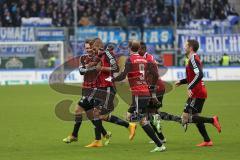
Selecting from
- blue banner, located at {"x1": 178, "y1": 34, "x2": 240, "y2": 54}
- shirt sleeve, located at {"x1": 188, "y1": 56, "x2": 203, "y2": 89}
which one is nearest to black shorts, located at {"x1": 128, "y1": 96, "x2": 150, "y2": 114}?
shirt sleeve, located at {"x1": 188, "y1": 56, "x2": 203, "y2": 89}

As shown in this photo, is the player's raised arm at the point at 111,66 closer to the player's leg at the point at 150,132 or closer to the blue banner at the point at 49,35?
the player's leg at the point at 150,132

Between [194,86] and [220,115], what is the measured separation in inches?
298

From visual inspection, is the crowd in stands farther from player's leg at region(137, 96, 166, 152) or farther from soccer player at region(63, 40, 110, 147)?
player's leg at region(137, 96, 166, 152)


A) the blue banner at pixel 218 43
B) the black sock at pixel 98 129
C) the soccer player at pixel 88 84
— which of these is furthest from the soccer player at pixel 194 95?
the blue banner at pixel 218 43

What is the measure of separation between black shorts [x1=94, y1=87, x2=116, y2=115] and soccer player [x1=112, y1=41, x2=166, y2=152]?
1144 mm

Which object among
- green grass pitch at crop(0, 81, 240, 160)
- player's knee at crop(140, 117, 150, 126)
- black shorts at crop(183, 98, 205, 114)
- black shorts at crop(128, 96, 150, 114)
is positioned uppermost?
black shorts at crop(128, 96, 150, 114)

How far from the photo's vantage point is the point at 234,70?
39.6m

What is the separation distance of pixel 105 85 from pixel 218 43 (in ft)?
92.6

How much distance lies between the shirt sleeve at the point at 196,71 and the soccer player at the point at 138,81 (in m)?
0.96

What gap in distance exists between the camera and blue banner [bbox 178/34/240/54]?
41.0m

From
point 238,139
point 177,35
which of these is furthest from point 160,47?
point 238,139

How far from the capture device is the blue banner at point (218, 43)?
41000mm

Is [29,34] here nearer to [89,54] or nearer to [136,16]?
[136,16]

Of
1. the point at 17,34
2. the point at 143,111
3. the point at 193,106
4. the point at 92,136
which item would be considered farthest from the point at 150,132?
the point at 17,34
